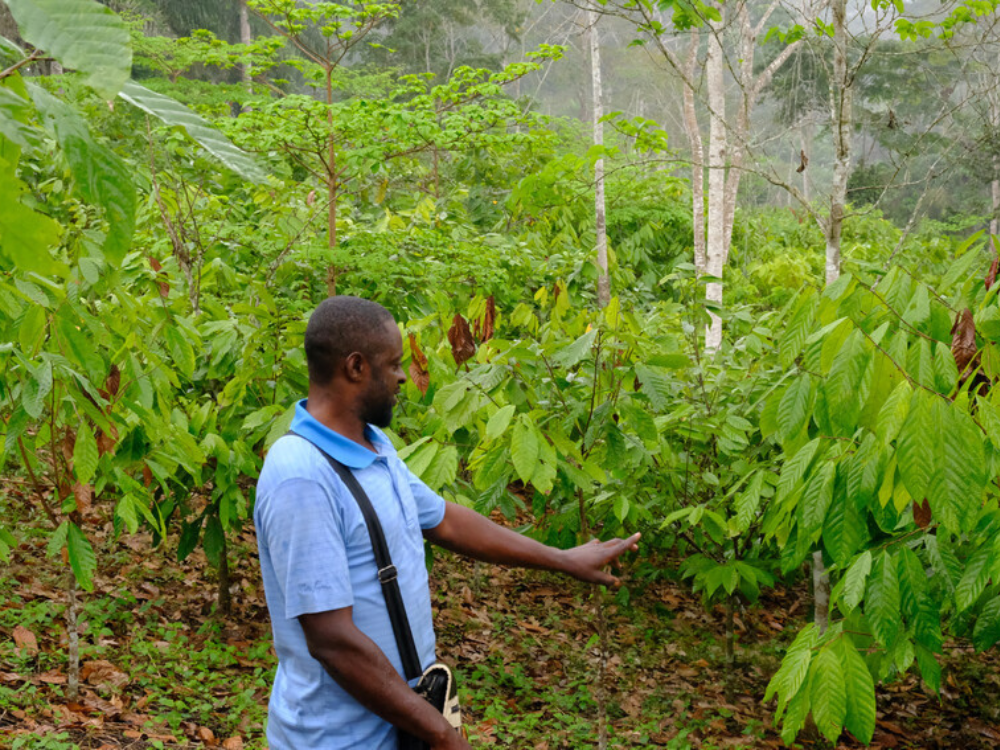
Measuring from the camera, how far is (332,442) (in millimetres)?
1563

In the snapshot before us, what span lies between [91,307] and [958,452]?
2748 mm

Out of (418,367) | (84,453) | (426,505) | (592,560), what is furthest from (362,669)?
(418,367)

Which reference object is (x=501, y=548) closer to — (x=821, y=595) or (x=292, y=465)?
(x=292, y=465)

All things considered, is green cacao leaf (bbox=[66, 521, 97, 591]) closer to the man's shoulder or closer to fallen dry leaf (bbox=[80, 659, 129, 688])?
fallen dry leaf (bbox=[80, 659, 129, 688])

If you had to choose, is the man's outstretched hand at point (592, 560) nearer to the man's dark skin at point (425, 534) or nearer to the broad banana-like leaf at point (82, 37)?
the man's dark skin at point (425, 534)

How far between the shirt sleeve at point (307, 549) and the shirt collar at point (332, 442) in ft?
0.33

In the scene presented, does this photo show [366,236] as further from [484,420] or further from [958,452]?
[958,452]

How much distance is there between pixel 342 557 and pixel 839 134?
286 cm

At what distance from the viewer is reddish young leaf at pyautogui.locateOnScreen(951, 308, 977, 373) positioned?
79.3 inches

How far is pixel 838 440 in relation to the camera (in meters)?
2.15

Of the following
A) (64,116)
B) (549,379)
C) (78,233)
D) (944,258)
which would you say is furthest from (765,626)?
(64,116)

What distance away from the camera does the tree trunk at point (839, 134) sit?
132 inches

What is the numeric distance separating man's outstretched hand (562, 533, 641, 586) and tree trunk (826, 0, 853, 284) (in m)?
1.85

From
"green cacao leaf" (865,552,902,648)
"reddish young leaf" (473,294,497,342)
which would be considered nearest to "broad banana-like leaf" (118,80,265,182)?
"green cacao leaf" (865,552,902,648)
